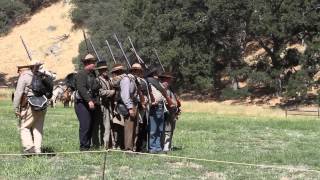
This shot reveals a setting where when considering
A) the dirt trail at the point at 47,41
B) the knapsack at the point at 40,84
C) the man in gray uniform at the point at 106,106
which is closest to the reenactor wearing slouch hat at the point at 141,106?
the man in gray uniform at the point at 106,106

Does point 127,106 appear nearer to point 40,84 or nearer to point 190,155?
point 190,155

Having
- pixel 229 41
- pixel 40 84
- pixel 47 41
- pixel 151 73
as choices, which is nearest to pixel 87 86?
pixel 40 84

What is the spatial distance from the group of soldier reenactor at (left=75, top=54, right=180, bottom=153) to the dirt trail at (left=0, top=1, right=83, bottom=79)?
6122 centimetres

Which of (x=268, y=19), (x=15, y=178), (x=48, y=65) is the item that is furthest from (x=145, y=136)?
(x=48, y=65)

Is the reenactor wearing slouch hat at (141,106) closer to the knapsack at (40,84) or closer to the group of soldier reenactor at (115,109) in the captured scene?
the group of soldier reenactor at (115,109)

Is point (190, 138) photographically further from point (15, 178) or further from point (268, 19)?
point (268, 19)

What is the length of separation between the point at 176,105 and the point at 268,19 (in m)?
39.3

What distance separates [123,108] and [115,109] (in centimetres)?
28

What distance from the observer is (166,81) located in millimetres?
14359

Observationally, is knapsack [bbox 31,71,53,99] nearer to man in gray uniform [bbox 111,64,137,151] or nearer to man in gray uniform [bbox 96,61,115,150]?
man in gray uniform [bbox 96,61,115,150]

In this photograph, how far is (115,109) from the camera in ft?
43.3

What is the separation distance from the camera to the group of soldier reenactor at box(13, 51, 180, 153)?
12.0 m

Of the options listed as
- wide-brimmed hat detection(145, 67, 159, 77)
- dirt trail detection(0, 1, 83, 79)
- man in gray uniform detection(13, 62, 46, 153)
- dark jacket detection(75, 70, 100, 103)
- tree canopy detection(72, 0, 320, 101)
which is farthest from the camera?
dirt trail detection(0, 1, 83, 79)

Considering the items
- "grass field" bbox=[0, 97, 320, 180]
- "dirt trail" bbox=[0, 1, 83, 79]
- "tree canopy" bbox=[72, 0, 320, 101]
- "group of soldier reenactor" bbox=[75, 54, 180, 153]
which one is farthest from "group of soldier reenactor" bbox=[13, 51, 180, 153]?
"dirt trail" bbox=[0, 1, 83, 79]
